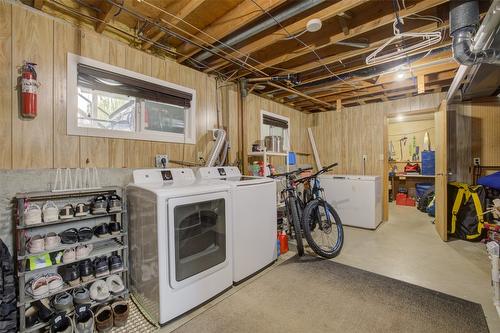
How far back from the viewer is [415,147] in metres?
6.73

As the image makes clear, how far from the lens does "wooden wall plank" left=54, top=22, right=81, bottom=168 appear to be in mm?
1864

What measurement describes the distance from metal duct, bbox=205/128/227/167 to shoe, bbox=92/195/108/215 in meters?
1.22

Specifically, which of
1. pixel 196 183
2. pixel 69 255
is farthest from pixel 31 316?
pixel 196 183

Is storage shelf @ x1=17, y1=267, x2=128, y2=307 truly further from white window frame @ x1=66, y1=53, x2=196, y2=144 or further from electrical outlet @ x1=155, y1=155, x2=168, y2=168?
white window frame @ x1=66, y1=53, x2=196, y2=144

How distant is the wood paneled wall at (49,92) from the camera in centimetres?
166

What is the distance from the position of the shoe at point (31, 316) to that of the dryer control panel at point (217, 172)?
1684 millimetres

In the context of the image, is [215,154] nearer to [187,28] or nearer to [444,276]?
[187,28]

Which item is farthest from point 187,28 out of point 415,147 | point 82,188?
point 415,147

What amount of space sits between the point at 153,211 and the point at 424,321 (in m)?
2.20

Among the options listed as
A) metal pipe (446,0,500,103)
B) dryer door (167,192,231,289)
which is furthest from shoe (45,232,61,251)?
metal pipe (446,0,500,103)

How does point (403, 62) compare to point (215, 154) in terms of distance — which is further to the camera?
point (215, 154)

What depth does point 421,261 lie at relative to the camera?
2.73 meters

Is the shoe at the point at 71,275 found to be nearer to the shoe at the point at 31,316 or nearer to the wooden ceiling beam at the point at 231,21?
the shoe at the point at 31,316

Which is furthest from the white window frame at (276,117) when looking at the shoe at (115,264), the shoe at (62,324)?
the shoe at (62,324)
